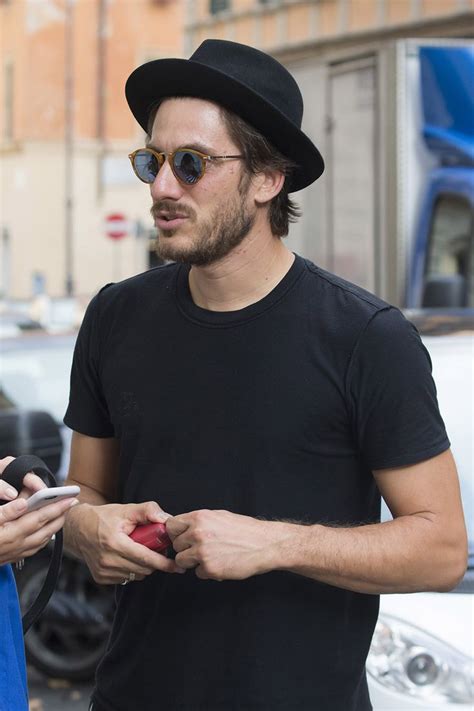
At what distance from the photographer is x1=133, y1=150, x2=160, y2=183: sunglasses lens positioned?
264cm

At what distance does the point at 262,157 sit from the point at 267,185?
0.23ft

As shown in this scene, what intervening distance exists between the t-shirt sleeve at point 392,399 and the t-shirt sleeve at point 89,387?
1.88ft

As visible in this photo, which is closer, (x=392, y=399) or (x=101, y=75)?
(x=392, y=399)

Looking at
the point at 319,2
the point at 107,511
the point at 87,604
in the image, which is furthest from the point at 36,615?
the point at 319,2

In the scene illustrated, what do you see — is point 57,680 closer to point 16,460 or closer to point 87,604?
point 87,604

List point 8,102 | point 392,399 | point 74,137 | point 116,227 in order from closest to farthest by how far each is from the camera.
Answer: point 392,399
point 116,227
point 74,137
point 8,102

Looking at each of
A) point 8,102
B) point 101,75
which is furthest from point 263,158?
point 8,102

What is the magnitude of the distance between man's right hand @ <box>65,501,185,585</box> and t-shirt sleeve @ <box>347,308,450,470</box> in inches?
15.5

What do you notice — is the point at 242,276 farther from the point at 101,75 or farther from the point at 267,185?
the point at 101,75

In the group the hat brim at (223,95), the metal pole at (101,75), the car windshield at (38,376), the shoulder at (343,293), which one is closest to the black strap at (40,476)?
the shoulder at (343,293)

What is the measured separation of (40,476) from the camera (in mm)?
2520

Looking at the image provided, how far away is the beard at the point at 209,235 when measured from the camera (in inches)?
101

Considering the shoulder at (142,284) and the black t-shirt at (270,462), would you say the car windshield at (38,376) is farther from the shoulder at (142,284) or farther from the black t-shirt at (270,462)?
the black t-shirt at (270,462)

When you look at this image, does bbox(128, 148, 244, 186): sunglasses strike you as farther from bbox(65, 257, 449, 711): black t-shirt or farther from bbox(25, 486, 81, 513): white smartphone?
bbox(25, 486, 81, 513): white smartphone
